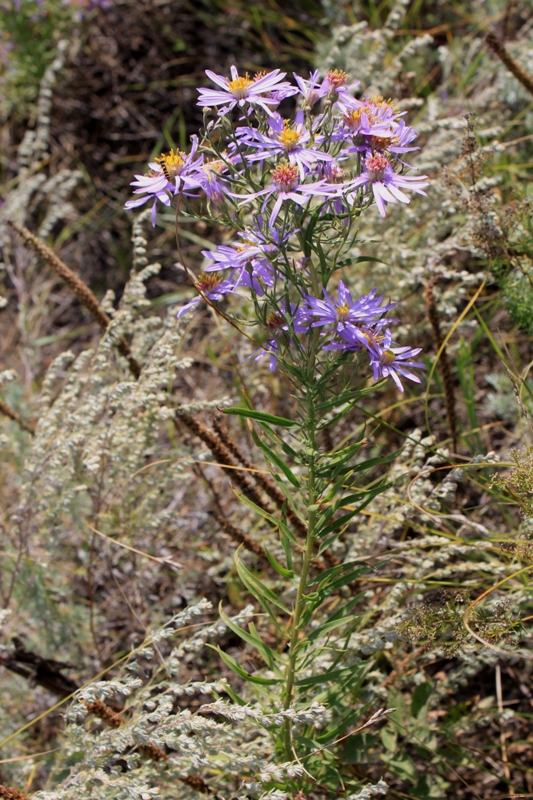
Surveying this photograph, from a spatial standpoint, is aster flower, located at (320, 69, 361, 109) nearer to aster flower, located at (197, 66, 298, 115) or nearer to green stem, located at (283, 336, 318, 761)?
aster flower, located at (197, 66, 298, 115)

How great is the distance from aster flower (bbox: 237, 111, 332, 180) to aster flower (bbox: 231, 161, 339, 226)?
0.06 feet

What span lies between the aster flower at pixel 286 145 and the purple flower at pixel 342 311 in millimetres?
248

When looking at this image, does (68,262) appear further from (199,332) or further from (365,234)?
(365,234)

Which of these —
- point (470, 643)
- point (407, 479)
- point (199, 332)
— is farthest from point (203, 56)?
point (470, 643)

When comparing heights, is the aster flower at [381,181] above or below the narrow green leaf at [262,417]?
above

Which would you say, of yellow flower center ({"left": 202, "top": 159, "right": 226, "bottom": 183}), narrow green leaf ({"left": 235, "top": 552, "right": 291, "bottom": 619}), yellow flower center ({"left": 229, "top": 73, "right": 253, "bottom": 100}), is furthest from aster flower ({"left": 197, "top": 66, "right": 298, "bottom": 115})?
narrow green leaf ({"left": 235, "top": 552, "right": 291, "bottom": 619})

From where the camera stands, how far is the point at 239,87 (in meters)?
1.47

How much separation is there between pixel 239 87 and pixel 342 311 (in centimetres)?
52

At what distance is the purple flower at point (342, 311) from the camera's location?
1424 millimetres

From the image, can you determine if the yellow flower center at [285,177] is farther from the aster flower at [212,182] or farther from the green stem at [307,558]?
the green stem at [307,558]

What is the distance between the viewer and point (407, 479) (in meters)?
2.27

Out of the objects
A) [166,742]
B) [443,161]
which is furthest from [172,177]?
[443,161]

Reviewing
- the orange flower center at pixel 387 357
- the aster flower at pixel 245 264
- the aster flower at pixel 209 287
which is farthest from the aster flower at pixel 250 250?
the orange flower center at pixel 387 357

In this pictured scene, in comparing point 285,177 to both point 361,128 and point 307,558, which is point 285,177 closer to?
point 361,128
